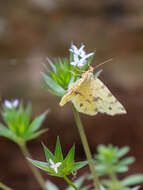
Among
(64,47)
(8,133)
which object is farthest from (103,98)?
(64,47)

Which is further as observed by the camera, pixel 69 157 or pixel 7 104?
pixel 7 104

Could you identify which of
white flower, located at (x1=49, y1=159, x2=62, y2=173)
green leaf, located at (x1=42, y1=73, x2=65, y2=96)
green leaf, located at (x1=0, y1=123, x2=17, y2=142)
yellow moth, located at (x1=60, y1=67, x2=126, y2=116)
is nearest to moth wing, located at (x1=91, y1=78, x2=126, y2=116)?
yellow moth, located at (x1=60, y1=67, x2=126, y2=116)

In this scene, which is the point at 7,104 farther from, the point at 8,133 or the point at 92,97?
the point at 92,97

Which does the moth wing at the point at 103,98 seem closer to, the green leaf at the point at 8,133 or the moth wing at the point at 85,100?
the moth wing at the point at 85,100

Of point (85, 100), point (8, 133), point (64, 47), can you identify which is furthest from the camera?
point (64, 47)

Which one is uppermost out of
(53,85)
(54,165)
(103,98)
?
(53,85)

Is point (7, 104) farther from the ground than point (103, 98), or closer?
farther from the ground

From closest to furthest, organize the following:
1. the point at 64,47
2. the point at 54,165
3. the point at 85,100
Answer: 1. the point at 54,165
2. the point at 85,100
3. the point at 64,47
